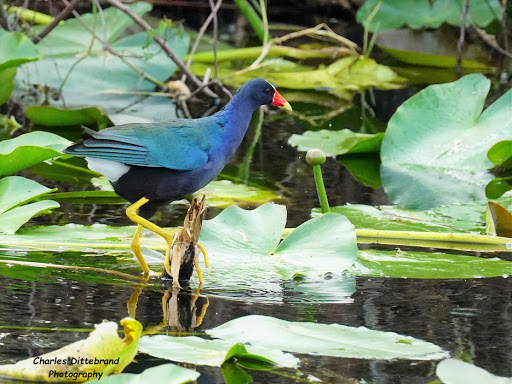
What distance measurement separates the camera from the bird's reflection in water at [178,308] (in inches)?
79.7

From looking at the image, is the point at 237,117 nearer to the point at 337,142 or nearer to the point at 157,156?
the point at 157,156

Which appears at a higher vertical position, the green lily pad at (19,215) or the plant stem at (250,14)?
the plant stem at (250,14)

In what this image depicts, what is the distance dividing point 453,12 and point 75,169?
11.1 feet

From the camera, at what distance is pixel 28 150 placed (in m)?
2.67

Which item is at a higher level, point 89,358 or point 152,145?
point 152,145

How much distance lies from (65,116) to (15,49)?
50 centimetres

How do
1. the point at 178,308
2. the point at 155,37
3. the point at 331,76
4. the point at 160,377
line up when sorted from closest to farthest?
1. the point at 160,377
2. the point at 178,308
3. the point at 155,37
4. the point at 331,76

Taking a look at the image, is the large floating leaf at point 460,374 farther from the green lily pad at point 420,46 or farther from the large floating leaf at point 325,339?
the green lily pad at point 420,46

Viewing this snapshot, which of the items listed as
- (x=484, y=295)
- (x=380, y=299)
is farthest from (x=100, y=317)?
(x=484, y=295)

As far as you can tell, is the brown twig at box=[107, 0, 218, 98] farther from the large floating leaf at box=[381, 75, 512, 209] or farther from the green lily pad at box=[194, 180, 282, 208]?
the large floating leaf at box=[381, 75, 512, 209]

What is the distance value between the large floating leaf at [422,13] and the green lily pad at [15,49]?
278 centimetres

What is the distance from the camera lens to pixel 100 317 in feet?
6.77

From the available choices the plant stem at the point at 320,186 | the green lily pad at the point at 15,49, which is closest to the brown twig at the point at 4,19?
the green lily pad at the point at 15,49

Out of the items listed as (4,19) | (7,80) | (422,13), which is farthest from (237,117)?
(422,13)
